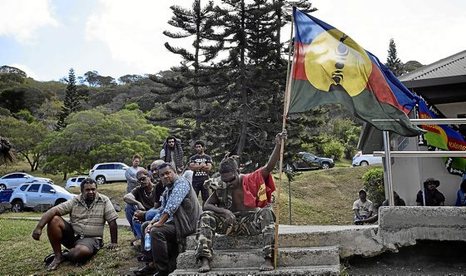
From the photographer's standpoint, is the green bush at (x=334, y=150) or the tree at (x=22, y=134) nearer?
the green bush at (x=334, y=150)

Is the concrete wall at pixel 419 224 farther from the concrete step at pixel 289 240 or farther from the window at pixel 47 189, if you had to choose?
the window at pixel 47 189

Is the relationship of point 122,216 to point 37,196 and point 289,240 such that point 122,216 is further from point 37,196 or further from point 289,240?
point 289,240

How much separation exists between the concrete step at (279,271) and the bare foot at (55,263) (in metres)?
2.25

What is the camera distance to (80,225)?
762 cm

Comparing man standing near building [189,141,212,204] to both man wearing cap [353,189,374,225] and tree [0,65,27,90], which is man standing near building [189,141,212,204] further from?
tree [0,65,27,90]

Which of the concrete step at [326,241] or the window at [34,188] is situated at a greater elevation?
the concrete step at [326,241]

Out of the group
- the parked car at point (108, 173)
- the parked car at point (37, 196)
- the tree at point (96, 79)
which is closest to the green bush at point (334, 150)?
the parked car at point (108, 173)

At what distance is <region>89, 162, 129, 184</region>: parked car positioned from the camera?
34.9 m

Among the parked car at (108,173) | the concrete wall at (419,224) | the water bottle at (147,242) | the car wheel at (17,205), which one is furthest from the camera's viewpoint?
the parked car at (108,173)

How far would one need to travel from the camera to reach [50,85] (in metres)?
101

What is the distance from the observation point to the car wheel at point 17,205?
27.0m

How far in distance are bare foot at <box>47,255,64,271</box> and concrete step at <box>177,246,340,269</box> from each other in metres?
2.17

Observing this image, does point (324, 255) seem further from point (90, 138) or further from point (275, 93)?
point (90, 138)

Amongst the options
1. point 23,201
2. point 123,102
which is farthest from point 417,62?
point 23,201
